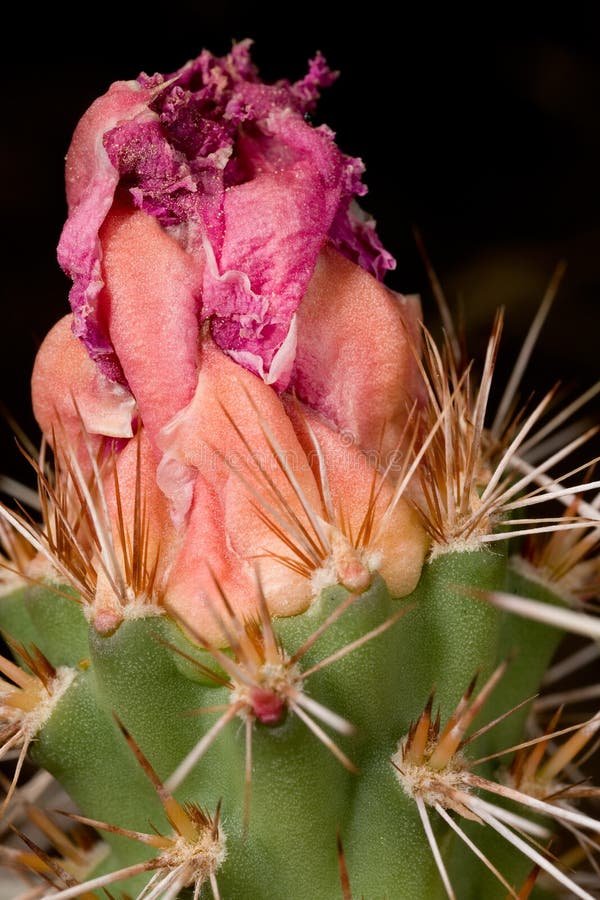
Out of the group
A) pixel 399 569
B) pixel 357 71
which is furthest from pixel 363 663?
pixel 357 71

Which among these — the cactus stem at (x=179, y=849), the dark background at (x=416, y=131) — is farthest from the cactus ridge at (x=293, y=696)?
the dark background at (x=416, y=131)

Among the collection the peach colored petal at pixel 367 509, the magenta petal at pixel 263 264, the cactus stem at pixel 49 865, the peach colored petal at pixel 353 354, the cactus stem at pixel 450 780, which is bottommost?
the cactus stem at pixel 49 865

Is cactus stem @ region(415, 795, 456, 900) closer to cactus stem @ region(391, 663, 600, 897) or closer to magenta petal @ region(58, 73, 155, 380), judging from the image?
cactus stem @ region(391, 663, 600, 897)

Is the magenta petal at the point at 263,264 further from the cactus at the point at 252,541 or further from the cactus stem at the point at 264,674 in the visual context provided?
the cactus stem at the point at 264,674

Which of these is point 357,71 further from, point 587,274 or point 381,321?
point 381,321

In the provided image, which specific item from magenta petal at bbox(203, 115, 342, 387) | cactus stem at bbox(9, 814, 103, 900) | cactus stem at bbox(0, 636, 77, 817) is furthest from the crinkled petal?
cactus stem at bbox(9, 814, 103, 900)

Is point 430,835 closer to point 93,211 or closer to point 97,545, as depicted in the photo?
point 97,545

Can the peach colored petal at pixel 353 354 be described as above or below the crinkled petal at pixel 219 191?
below

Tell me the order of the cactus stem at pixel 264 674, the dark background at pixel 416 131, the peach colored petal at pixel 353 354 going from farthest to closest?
the dark background at pixel 416 131
the peach colored petal at pixel 353 354
the cactus stem at pixel 264 674
